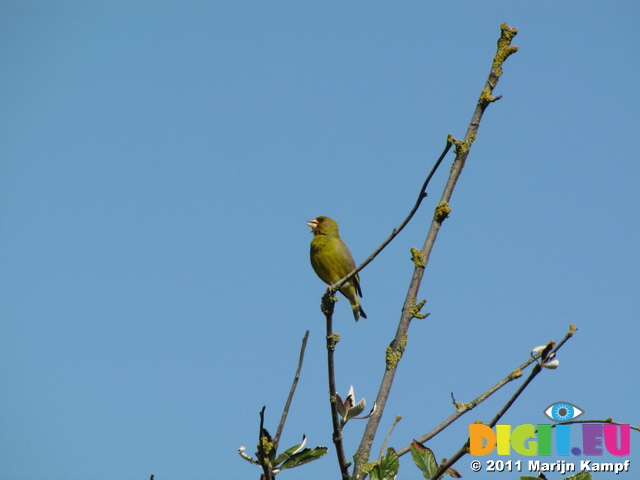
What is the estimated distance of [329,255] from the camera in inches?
342

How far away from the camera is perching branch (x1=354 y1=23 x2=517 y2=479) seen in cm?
198

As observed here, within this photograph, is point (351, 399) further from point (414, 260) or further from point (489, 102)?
point (489, 102)

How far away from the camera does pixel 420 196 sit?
2.06 meters

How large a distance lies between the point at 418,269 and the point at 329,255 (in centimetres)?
652

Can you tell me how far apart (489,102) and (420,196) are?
0.39 m

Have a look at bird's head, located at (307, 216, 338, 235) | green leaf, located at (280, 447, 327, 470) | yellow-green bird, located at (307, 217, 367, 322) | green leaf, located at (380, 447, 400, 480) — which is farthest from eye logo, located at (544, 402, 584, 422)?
bird's head, located at (307, 216, 338, 235)

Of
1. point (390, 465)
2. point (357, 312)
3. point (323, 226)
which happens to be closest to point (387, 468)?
point (390, 465)

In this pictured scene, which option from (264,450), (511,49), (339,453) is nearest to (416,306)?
(339,453)

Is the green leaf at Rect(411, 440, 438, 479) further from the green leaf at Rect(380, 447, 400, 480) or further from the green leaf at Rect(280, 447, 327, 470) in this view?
the green leaf at Rect(280, 447, 327, 470)

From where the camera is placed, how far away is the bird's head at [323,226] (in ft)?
30.1

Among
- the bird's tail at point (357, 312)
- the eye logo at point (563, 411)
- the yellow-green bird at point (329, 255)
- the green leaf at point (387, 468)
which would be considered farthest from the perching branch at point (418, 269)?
the bird's tail at point (357, 312)

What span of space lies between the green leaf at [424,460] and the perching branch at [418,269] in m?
0.13

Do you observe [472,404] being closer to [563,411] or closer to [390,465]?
[390,465]

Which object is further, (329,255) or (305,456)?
(329,255)
